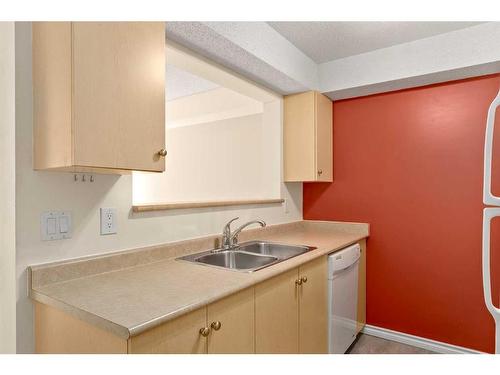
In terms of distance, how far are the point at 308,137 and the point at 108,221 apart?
5.60 ft

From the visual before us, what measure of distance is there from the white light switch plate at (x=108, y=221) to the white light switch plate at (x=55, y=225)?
14 cm

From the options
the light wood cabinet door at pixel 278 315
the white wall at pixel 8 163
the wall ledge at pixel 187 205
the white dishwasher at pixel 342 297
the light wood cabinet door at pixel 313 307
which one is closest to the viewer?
the white wall at pixel 8 163

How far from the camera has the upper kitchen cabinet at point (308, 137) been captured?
2564 mm

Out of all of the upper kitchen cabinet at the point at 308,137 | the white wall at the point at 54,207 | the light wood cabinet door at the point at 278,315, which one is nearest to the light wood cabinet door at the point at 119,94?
the white wall at the point at 54,207

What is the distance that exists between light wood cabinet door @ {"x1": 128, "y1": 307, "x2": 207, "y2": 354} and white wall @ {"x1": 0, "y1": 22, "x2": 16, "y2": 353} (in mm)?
612

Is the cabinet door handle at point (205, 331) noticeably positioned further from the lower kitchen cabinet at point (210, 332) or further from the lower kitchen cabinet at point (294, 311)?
the lower kitchen cabinet at point (294, 311)

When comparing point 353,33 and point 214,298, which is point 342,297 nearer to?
point 214,298

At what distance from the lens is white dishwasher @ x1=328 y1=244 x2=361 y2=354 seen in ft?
6.51

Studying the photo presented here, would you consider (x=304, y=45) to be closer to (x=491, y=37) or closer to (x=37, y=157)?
(x=491, y=37)

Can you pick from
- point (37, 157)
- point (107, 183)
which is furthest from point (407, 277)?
point (37, 157)

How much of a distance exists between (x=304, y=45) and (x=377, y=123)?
2.90 feet

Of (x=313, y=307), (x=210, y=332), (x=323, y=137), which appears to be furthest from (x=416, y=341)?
(x=210, y=332)

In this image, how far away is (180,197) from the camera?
155 inches

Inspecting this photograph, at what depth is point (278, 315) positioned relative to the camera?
151 cm
